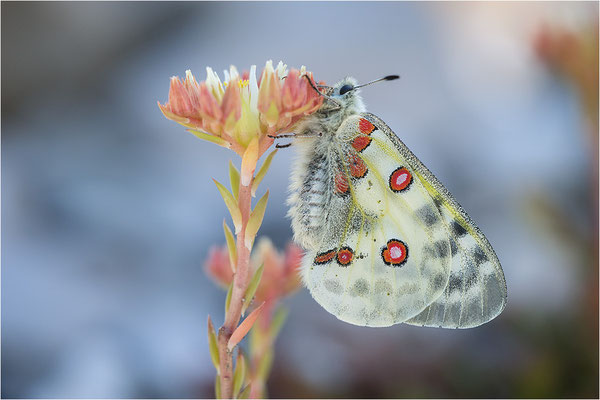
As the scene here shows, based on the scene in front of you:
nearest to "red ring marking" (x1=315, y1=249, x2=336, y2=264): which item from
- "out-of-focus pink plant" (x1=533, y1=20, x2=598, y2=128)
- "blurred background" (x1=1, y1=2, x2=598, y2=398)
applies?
"blurred background" (x1=1, y1=2, x2=598, y2=398)

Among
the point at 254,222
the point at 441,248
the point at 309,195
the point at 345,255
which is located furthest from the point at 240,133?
the point at 441,248

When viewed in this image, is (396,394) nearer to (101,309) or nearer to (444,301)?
(444,301)

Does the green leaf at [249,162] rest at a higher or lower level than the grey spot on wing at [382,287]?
higher

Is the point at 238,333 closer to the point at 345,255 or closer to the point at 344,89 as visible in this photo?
the point at 345,255

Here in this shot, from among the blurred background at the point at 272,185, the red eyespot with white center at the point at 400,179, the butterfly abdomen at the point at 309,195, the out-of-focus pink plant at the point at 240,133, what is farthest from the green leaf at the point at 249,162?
the blurred background at the point at 272,185

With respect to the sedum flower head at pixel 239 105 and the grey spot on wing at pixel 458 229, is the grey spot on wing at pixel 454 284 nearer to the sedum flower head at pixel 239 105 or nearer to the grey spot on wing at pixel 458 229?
the grey spot on wing at pixel 458 229

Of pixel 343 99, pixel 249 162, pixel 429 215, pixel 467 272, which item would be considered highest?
pixel 343 99

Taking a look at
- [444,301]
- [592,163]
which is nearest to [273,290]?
[444,301]
